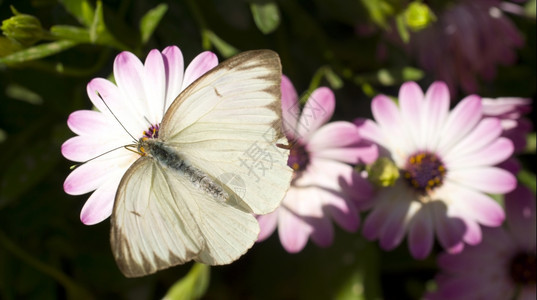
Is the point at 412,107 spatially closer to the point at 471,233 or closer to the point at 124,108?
the point at 471,233

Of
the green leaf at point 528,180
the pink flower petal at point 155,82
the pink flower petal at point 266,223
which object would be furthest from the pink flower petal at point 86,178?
the green leaf at point 528,180

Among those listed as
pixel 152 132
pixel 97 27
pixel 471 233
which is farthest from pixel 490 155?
pixel 97 27

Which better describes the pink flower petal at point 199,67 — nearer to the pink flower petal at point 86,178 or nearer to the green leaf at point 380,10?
the pink flower petal at point 86,178

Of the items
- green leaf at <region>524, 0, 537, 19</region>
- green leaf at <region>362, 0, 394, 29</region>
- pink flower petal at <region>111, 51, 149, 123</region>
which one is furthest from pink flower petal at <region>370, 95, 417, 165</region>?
green leaf at <region>524, 0, 537, 19</region>

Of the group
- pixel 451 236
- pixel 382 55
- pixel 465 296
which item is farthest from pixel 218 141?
pixel 382 55

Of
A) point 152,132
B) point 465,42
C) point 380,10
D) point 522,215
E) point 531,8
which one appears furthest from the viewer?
point 531,8

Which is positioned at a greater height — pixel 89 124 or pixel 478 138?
pixel 89 124

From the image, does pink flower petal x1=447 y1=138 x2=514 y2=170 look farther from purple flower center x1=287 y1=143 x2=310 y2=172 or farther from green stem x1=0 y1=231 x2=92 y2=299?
green stem x1=0 y1=231 x2=92 y2=299

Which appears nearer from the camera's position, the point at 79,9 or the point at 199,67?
the point at 199,67
